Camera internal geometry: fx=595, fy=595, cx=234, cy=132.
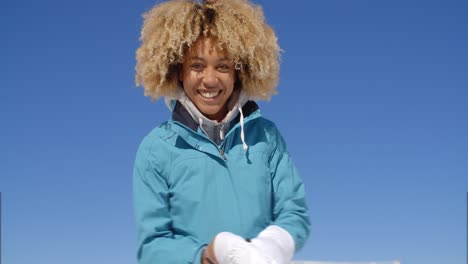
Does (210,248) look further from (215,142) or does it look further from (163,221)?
(215,142)

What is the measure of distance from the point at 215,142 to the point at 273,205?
548mm

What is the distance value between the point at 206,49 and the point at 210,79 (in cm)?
20

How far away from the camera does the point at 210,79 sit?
149 inches

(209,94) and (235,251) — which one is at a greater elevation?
(209,94)

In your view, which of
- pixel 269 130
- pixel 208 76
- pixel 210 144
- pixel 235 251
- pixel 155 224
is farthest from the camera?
pixel 269 130

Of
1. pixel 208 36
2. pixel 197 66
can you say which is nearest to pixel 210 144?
pixel 197 66

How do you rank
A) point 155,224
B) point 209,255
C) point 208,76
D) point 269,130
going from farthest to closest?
point 269,130 → point 208,76 → point 155,224 → point 209,255

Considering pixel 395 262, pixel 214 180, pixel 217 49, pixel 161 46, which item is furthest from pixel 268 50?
pixel 395 262

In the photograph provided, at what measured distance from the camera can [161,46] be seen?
388 cm

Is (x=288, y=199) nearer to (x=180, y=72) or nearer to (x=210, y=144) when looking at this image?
(x=210, y=144)

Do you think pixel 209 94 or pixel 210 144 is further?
pixel 209 94

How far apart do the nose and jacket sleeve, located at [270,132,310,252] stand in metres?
0.61

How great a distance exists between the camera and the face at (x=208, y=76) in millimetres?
3822

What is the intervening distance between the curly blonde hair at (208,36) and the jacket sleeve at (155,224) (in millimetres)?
534
